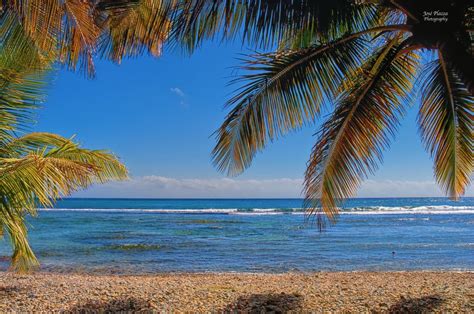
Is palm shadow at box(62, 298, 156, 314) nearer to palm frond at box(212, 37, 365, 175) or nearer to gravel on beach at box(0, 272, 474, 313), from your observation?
gravel on beach at box(0, 272, 474, 313)

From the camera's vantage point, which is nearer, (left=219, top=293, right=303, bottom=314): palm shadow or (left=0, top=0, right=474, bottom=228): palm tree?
(left=0, top=0, right=474, bottom=228): palm tree

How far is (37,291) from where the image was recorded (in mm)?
7676

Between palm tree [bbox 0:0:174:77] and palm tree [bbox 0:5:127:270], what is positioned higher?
palm tree [bbox 0:0:174:77]

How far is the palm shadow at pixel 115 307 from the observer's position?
600 centimetres

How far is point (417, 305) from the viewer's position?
6062 mm

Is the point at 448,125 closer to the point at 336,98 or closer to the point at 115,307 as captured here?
the point at 336,98

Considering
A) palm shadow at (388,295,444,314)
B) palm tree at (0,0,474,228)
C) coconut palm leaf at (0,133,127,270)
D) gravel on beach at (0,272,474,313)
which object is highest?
palm tree at (0,0,474,228)

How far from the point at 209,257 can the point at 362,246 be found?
7.32 metres

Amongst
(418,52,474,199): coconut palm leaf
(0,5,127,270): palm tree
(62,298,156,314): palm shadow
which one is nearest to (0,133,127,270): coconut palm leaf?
(0,5,127,270): palm tree

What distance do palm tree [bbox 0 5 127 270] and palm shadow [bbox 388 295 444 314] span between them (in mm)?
4238

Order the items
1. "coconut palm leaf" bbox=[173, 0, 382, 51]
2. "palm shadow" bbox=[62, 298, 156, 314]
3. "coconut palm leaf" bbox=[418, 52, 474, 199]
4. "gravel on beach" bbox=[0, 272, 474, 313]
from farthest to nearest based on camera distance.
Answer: "gravel on beach" bbox=[0, 272, 474, 313]
"palm shadow" bbox=[62, 298, 156, 314]
"coconut palm leaf" bbox=[418, 52, 474, 199]
"coconut palm leaf" bbox=[173, 0, 382, 51]

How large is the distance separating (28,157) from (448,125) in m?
5.07

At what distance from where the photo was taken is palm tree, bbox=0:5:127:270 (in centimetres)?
468

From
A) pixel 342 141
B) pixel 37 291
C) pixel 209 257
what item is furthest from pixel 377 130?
pixel 209 257
